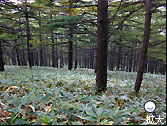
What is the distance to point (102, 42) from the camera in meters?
4.86

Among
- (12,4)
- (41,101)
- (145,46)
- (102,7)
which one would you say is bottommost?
(41,101)

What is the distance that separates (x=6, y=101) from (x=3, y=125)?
1124 millimetres

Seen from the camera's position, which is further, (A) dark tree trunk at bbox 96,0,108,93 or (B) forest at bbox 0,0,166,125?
→ (A) dark tree trunk at bbox 96,0,108,93

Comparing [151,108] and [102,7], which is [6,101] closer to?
[151,108]

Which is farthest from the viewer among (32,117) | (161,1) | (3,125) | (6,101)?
(161,1)

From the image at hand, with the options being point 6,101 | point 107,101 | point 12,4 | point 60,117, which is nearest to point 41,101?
point 60,117

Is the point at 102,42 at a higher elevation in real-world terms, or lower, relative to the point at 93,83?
higher

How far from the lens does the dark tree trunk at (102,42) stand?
186 inches

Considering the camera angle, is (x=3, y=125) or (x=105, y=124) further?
(x=3, y=125)

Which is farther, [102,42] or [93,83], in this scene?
[93,83]

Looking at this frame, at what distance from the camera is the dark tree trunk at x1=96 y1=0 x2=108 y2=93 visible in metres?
4.72

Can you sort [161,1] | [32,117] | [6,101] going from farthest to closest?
[161,1] < [6,101] < [32,117]

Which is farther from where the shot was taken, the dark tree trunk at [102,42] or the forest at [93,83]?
the dark tree trunk at [102,42]

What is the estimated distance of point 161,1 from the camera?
5.66 meters
